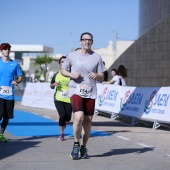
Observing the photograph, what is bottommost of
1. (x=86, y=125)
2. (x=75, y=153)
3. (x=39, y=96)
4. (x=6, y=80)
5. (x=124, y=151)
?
(x=124, y=151)

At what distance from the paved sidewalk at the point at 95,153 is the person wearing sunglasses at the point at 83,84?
1.22 ft

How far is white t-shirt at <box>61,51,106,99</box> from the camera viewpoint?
26.3 ft

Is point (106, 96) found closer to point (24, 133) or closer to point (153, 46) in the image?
point (24, 133)

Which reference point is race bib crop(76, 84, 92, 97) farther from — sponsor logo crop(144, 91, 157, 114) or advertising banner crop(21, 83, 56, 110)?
advertising banner crop(21, 83, 56, 110)

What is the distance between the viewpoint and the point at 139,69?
30.2 m

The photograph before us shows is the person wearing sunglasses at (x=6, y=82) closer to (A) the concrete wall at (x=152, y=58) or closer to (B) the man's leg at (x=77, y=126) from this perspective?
(B) the man's leg at (x=77, y=126)

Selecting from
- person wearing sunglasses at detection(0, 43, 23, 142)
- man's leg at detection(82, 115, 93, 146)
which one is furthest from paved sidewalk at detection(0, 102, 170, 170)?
person wearing sunglasses at detection(0, 43, 23, 142)

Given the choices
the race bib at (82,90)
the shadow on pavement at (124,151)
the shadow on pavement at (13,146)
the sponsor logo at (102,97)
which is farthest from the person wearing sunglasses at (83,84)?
the sponsor logo at (102,97)

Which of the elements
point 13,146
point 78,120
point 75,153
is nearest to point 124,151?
point 75,153

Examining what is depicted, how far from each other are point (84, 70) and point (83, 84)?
0.69ft

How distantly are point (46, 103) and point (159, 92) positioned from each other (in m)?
10.9

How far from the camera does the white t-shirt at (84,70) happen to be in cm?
803

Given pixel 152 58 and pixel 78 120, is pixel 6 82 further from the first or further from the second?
pixel 152 58

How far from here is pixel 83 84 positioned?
8039mm
